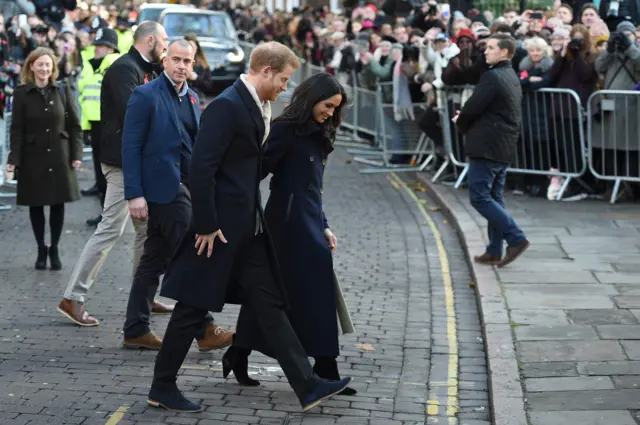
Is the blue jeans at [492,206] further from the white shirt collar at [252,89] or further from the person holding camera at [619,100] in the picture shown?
the white shirt collar at [252,89]

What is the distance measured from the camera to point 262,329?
625 centimetres

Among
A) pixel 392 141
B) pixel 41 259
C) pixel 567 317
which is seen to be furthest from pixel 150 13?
pixel 567 317

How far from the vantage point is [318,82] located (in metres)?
6.29

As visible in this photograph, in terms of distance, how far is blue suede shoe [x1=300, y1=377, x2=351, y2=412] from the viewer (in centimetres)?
617

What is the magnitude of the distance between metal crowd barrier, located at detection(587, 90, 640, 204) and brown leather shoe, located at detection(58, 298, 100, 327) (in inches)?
270

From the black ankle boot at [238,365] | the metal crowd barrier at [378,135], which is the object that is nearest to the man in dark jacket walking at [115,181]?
the black ankle boot at [238,365]

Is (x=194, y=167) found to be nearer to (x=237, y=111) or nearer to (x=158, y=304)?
(x=237, y=111)

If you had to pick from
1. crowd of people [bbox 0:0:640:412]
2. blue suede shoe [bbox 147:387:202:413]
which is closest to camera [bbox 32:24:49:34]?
crowd of people [bbox 0:0:640:412]

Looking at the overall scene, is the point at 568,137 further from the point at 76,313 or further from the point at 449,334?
the point at 76,313

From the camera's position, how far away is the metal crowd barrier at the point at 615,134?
13.2m

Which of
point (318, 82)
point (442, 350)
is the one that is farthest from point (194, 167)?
point (442, 350)

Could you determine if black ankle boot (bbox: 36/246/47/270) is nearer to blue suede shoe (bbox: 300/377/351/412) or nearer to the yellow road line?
the yellow road line

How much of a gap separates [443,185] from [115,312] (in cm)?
710

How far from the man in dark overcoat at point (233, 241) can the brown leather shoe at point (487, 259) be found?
13.3 feet
